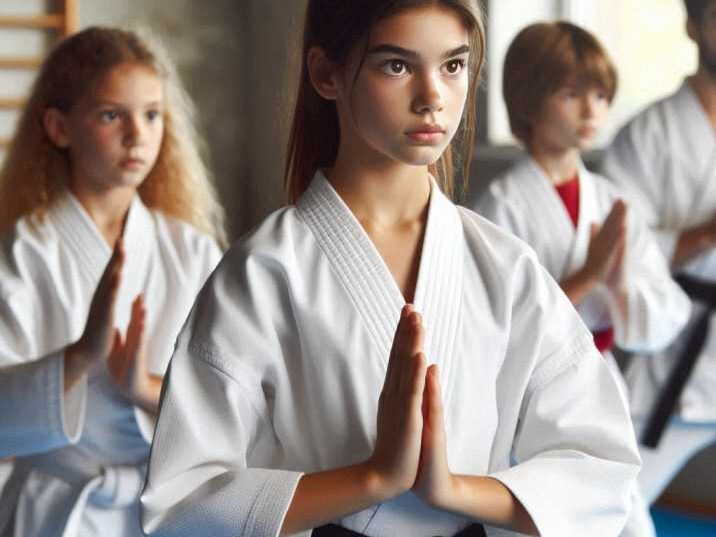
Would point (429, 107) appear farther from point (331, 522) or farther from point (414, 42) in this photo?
point (331, 522)

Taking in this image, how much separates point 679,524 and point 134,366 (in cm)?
202

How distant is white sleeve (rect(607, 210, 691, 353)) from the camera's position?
262 cm

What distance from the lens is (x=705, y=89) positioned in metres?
3.04

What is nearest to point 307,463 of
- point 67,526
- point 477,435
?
point 477,435

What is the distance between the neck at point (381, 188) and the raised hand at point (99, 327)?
51 centimetres

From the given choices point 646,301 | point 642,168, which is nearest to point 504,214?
point 646,301

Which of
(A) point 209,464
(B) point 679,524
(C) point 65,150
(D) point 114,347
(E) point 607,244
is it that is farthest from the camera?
(B) point 679,524

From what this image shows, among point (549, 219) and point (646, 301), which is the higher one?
point (549, 219)

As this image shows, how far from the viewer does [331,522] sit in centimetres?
124

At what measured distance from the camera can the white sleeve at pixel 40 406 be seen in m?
1.88

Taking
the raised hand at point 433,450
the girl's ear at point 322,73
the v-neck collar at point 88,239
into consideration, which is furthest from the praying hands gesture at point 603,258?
the raised hand at point 433,450

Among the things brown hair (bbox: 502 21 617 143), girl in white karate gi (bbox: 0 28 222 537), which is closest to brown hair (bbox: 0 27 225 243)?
girl in white karate gi (bbox: 0 28 222 537)

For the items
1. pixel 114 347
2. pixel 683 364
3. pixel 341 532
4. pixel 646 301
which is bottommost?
pixel 683 364

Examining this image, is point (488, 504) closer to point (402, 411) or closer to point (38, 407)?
point (402, 411)
